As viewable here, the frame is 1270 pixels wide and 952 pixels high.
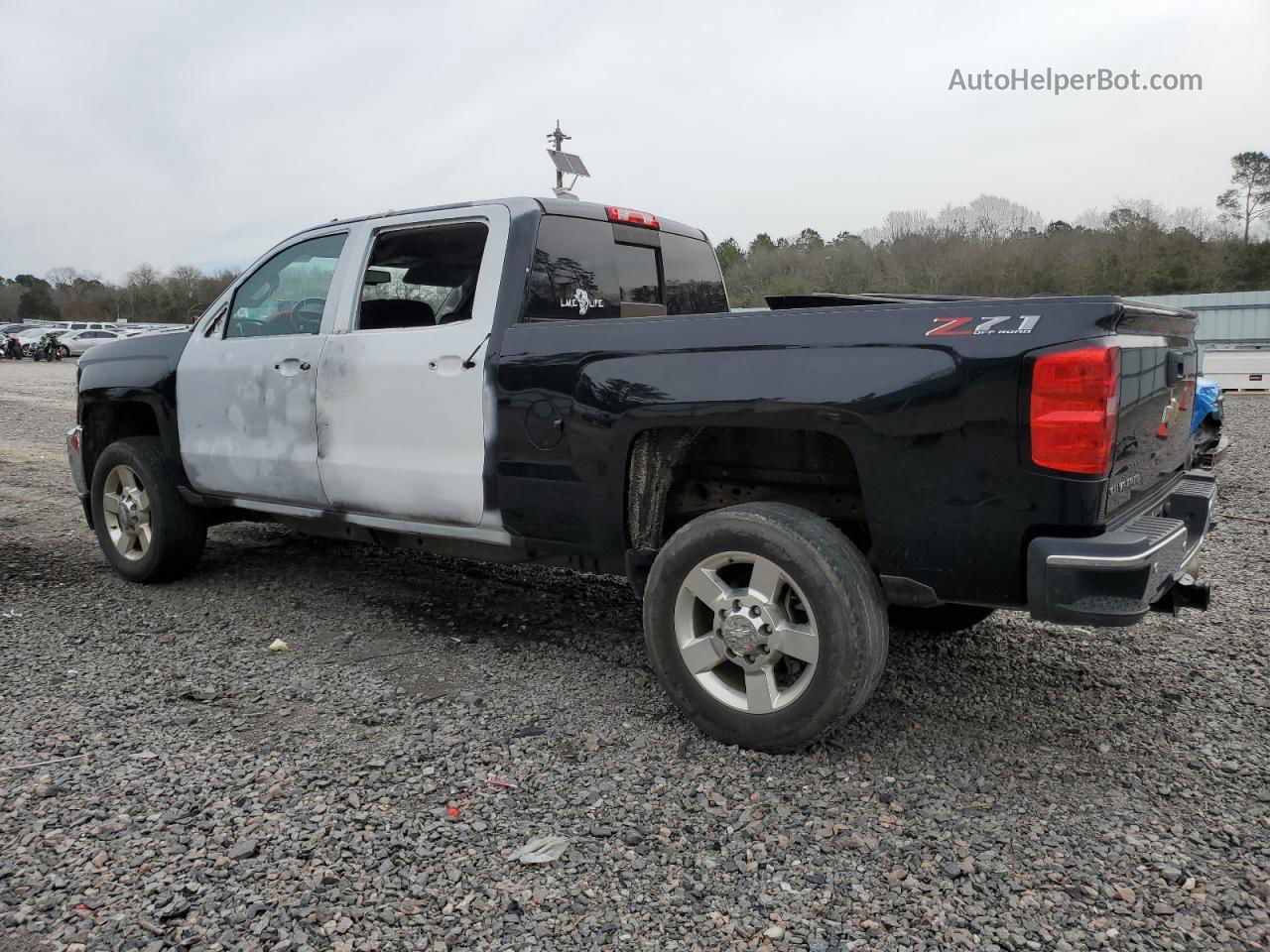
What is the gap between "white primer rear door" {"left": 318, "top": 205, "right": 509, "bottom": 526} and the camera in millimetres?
4008

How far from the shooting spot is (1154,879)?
8.45 feet

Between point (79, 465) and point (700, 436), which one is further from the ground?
point (700, 436)

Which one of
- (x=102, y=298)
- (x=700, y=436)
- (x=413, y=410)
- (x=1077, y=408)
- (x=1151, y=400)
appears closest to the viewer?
(x=1077, y=408)

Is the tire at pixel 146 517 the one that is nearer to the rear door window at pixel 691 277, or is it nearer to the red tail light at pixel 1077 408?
the rear door window at pixel 691 277

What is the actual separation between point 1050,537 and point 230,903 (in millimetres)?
2474

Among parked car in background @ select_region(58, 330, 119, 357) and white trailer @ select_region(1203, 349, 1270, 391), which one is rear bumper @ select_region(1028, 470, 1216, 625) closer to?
white trailer @ select_region(1203, 349, 1270, 391)

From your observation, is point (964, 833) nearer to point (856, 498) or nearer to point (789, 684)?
point (789, 684)

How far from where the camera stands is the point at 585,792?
3.08 meters

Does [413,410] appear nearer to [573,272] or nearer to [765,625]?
[573,272]

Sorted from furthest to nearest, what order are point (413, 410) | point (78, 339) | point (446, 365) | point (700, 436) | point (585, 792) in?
point (78, 339)
point (413, 410)
point (446, 365)
point (700, 436)
point (585, 792)

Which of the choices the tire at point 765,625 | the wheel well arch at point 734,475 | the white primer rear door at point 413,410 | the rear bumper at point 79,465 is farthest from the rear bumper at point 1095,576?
the rear bumper at point 79,465

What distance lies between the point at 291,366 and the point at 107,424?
6.41ft

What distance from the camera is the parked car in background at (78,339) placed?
1672 inches

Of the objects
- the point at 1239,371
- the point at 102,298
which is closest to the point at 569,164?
the point at 1239,371
